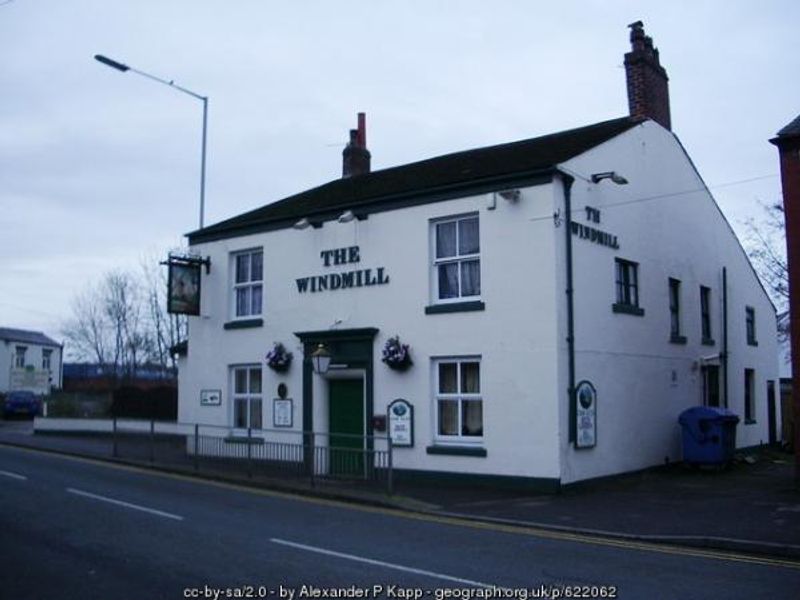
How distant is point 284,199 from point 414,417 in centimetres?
1035

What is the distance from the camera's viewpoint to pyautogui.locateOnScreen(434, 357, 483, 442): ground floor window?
56.6 ft

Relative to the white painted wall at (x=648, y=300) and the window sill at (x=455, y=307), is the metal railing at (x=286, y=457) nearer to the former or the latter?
the window sill at (x=455, y=307)

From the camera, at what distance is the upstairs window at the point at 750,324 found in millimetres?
26453

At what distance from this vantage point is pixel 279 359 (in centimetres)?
2031

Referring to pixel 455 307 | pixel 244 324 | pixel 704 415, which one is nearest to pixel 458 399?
pixel 455 307

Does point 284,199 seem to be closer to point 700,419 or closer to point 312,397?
point 312,397

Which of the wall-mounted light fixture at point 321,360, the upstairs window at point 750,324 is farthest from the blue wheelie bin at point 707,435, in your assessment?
the wall-mounted light fixture at point 321,360

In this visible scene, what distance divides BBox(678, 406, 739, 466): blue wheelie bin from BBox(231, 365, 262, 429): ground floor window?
10429 mm

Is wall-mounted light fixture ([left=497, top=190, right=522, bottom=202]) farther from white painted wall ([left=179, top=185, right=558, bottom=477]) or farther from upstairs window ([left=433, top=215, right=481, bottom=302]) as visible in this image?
upstairs window ([left=433, top=215, right=481, bottom=302])

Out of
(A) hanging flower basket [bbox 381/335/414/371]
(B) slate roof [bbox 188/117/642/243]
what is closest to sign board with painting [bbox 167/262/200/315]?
(B) slate roof [bbox 188/117/642/243]

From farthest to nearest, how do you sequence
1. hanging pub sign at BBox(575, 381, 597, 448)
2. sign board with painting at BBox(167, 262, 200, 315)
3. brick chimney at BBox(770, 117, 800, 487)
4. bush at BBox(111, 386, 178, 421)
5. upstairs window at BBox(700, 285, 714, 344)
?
bush at BBox(111, 386, 178, 421)
upstairs window at BBox(700, 285, 714, 344)
sign board with painting at BBox(167, 262, 200, 315)
hanging pub sign at BBox(575, 381, 597, 448)
brick chimney at BBox(770, 117, 800, 487)

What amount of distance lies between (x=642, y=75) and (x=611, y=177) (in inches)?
200

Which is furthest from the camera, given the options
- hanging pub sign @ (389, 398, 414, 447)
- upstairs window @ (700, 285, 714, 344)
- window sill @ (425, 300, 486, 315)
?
upstairs window @ (700, 285, 714, 344)

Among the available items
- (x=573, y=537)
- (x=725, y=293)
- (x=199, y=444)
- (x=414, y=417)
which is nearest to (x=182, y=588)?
(x=573, y=537)
